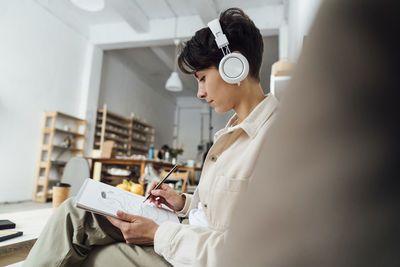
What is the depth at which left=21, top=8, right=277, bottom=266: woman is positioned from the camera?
63cm

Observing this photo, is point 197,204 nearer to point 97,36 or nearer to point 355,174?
point 355,174

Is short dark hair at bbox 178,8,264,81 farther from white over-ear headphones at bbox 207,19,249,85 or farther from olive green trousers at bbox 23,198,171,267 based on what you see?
olive green trousers at bbox 23,198,171,267

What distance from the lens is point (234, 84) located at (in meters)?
0.94

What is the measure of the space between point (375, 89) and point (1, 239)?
143cm

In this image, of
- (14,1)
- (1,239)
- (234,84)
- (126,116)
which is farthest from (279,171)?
(126,116)

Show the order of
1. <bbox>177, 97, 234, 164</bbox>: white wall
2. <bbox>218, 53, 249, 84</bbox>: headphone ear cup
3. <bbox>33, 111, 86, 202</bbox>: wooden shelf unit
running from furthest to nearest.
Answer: <bbox>177, 97, 234, 164</bbox>: white wall
<bbox>33, 111, 86, 202</bbox>: wooden shelf unit
<bbox>218, 53, 249, 84</bbox>: headphone ear cup

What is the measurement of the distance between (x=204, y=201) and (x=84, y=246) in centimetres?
37

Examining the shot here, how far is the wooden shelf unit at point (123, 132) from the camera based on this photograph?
5.80 meters

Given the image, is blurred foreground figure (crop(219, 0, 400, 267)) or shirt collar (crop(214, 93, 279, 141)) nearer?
blurred foreground figure (crop(219, 0, 400, 267))

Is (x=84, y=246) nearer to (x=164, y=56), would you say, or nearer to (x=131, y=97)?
(x=164, y=56)

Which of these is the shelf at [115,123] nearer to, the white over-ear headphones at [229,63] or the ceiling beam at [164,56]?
the ceiling beam at [164,56]

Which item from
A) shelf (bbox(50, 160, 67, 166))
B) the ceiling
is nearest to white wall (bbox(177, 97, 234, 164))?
the ceiling

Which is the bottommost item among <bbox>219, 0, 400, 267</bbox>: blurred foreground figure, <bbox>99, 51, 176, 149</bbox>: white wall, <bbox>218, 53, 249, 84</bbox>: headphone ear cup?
<bbox>219, 0, 400, 267</bbox>: blurred foreground figure

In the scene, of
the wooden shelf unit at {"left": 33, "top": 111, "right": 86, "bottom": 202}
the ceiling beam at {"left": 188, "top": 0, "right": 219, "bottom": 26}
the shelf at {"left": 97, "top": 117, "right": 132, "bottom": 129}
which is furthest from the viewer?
the shelf at {"left": 97, "top": 117, "right": 132, "bottom": 129}
